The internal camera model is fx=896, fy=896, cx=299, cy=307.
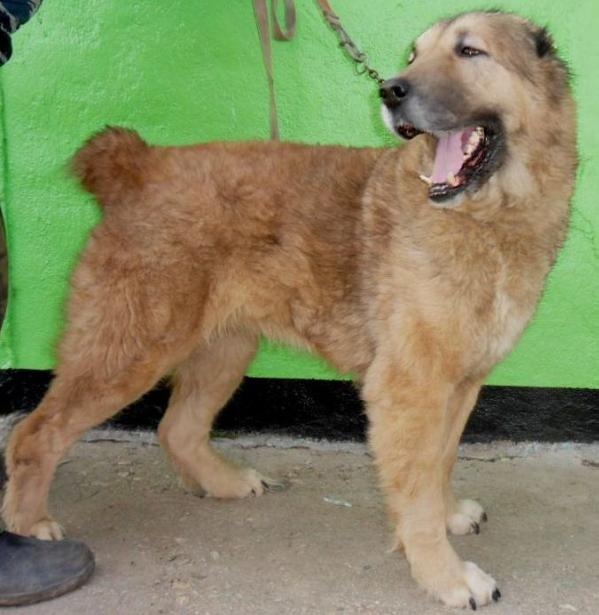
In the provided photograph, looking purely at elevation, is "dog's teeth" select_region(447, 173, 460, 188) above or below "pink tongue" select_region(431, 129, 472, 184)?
below

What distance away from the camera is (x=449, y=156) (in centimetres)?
299

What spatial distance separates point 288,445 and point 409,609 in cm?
159

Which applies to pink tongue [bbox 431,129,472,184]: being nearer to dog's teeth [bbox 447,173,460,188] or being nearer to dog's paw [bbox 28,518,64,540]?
dog's teeth [bbox 447,173,460,188]

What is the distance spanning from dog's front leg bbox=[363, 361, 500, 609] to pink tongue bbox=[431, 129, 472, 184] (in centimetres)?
68

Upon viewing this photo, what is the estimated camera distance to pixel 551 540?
3.48m

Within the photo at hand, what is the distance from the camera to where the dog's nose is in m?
2.88

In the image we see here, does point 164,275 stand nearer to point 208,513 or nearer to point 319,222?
point 319,222

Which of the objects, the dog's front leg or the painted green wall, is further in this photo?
the painted green wall

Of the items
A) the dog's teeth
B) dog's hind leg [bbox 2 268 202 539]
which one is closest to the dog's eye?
the dog's teeth

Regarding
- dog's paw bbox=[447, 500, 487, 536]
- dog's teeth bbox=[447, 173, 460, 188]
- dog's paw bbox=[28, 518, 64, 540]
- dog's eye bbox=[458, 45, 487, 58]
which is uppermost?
dog's eye bbox=[458, 45, 487, 58]

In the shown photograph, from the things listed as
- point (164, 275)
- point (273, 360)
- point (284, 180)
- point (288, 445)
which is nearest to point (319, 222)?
point (284, 180)

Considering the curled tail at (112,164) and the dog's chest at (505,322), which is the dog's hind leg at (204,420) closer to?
the curled tail at (112,164)

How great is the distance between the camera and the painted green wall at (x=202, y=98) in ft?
13.5

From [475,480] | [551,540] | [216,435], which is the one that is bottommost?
[216,435]
